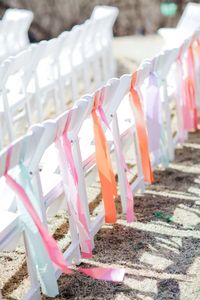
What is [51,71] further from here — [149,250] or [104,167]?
[149,250]

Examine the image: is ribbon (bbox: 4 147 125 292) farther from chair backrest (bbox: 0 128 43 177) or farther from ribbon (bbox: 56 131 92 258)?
ribbon (bbox: 56 131 92 258)

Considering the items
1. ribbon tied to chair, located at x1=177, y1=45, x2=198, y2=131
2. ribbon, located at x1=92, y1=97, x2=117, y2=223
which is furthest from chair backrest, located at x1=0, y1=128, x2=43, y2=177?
ribbon tied to chair, located at x1=177, y1=45, x2=198, y2=131

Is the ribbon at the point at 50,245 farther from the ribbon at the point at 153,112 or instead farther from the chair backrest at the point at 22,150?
the ribbon at the point at 153,112

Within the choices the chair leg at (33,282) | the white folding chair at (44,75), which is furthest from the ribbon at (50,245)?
the white folding chair at (44,75)

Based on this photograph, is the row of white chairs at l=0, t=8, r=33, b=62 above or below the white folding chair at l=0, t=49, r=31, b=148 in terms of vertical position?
below

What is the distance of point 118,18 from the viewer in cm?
1222

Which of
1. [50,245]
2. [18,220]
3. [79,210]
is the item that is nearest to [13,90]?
[79,210]

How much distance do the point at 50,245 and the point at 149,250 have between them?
0.98 meters

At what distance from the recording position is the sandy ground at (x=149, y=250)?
11.7 ft

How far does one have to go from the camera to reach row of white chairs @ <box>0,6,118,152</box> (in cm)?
525

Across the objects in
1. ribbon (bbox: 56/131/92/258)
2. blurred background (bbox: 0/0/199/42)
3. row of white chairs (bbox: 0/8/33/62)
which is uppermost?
ribbon (bbox: 56/131/92/258)

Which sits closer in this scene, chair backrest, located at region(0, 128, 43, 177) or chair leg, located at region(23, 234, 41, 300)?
chair backrest, located at region(0, 128, 43, 177)

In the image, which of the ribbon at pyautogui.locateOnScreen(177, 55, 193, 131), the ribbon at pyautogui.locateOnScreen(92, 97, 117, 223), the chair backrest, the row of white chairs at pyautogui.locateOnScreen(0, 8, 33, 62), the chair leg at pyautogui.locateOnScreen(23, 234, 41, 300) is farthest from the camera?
the row of white chairs at pyautogui.locateOnScreen(0, 8, 33, 62)

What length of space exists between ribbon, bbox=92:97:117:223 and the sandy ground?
10.7 inches
